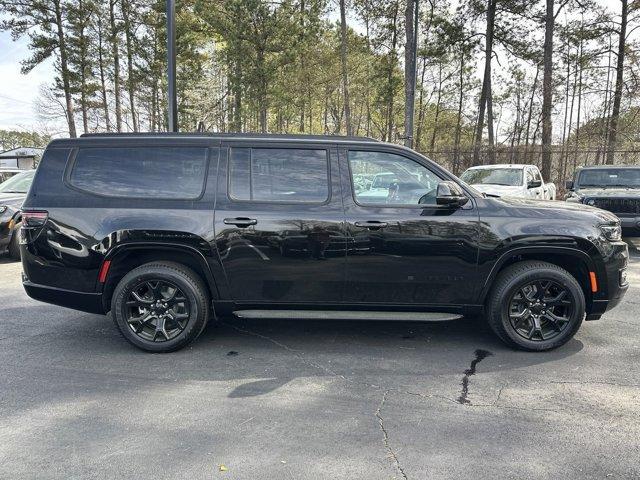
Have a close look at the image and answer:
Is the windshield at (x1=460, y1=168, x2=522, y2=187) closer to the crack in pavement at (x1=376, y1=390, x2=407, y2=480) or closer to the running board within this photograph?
the running board

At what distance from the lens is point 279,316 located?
4.18m

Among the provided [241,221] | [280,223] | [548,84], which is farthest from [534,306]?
[548,84]

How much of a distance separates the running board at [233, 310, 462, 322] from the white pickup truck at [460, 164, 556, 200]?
6.64 meters

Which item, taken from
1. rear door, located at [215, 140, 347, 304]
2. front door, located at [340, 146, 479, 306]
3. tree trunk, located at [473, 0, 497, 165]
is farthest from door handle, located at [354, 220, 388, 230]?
tree trunk, located at [473, 0, 497, 165]

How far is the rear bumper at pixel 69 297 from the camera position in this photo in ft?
13.8

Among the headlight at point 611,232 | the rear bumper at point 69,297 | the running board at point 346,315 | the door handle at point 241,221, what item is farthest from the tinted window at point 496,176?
the rear bumper at point 69,297

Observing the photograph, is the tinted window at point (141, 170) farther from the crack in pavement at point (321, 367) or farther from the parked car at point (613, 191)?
the parked car at point (613, 191)

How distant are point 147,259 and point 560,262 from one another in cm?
384

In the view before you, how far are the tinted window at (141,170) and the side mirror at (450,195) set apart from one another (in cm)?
210

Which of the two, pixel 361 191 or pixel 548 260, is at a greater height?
pixel 361 191

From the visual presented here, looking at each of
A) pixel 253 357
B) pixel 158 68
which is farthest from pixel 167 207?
pixel 158 68

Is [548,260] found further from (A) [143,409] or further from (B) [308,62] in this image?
(B) [308,62]

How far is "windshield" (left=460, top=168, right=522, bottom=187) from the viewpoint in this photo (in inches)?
429

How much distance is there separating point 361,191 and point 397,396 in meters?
1.77
